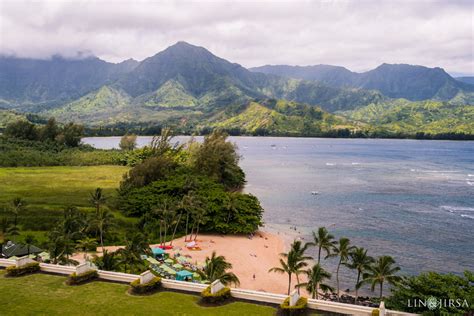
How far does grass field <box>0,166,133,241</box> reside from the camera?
246 feet

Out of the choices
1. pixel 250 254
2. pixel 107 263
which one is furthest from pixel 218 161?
pixel 107 263

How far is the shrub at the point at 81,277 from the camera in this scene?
35562mm

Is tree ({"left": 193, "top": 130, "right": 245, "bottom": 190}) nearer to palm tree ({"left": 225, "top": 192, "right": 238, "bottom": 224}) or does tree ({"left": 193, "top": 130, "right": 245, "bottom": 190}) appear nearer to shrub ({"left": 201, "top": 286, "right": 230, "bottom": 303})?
palm tree ({"left": 225, "top": 192, "right": 238, "bottom": 224})

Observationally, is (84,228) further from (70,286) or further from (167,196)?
(70,286)

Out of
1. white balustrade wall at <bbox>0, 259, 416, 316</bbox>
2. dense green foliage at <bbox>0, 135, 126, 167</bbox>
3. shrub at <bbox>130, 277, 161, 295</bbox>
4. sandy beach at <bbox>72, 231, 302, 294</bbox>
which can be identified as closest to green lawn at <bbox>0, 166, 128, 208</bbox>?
dense green foliage at <bbox>0, 135, 126, 167</bbox>

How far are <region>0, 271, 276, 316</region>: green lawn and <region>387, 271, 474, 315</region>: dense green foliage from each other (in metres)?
11.1

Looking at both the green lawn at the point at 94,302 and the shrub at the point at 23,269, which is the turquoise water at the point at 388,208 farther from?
the shrub at the point at 23,269

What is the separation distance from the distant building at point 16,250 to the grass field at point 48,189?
366 inches

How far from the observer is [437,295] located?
32875mm

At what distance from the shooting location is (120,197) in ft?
299

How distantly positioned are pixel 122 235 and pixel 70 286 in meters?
39.2

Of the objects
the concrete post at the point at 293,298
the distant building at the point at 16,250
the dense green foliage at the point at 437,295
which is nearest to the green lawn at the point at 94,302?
the concrete post at the point at 293,298

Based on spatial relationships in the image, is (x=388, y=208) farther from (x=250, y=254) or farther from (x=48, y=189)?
(x=48, y=189)

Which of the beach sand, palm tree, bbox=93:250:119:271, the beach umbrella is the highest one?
palm tree, bbox=93:250:119:271
